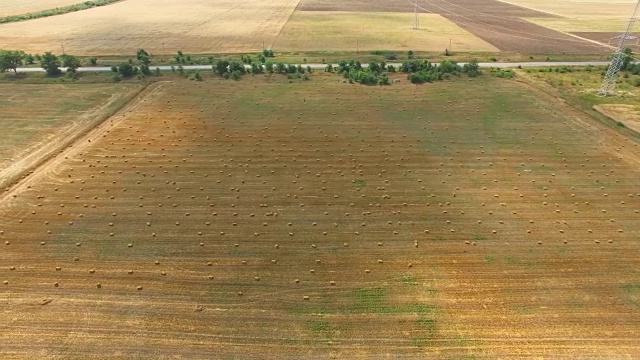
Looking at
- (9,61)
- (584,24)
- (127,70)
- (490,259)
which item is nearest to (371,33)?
(127,70)

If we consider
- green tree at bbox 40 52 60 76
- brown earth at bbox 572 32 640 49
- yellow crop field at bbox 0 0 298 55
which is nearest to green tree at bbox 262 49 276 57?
yellow crop field at bbox 0 0 298 55

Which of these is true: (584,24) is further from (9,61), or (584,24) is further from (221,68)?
(9,61)

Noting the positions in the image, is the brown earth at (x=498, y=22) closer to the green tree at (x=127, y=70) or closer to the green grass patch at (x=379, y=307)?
the green tree at (x=127, y=70)

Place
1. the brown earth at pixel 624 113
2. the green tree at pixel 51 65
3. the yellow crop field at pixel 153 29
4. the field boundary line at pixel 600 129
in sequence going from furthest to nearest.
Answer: the yellow crop field at pixel 153 29
the green tree at pixel 51 65
the brown earth at pixel 624 113
the field boundary line at pixel 600 129

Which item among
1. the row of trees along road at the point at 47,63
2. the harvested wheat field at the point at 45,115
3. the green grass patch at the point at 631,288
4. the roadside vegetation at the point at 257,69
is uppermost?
the row of trees along road at the point at 47,63

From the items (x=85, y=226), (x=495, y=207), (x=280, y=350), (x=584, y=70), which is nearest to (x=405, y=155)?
(x=495, y=207)

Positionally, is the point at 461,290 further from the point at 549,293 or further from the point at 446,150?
the point at 446,150

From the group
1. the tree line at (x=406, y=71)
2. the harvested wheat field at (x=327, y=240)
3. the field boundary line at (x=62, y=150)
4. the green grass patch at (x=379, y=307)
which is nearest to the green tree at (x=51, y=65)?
the field boundary line at (x=62, y=150)
